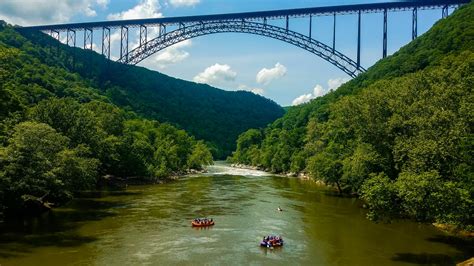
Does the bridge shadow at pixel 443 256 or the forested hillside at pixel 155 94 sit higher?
the forested hillside at pixel 155 94

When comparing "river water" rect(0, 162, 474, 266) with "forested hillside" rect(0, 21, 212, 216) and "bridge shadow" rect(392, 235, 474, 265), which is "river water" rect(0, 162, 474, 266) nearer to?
"bridge shadow" rect(392, 235, 474, 265)

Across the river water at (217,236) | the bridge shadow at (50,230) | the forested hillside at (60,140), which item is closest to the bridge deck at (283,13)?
the forested hillside at (60,140)

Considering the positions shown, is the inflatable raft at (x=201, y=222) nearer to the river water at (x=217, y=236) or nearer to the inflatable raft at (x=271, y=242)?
the river water at (x=217, y=236)

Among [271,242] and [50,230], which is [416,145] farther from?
[50,230]

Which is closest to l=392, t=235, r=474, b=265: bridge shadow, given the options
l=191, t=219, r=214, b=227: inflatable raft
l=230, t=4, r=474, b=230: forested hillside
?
l=230, t=4, r=474, b=230: forested hillside

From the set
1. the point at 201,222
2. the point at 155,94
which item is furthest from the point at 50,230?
the point at 155,94

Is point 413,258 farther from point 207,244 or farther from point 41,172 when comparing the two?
point 41,172

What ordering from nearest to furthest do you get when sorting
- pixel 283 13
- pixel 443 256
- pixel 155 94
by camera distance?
pixel 443 256
pixel 283 13
pixel 155 94

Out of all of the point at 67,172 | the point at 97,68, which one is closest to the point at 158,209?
the point at 67,172
